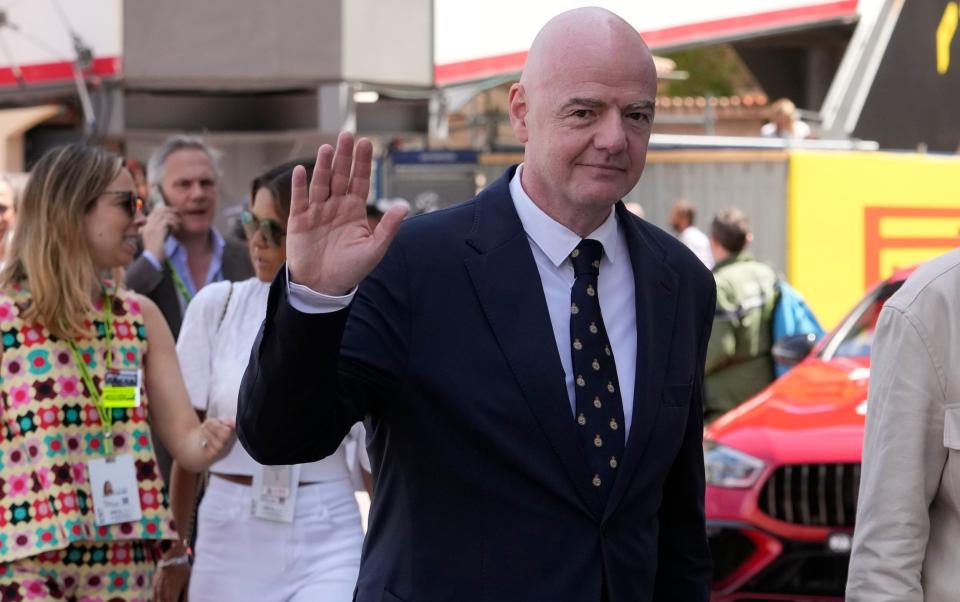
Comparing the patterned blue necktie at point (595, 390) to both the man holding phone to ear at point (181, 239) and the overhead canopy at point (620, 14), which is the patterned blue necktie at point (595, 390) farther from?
the overhead canopy at point (620, 14)

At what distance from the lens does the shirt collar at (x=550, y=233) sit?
326 centimetres

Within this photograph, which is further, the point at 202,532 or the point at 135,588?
the point at 202,532

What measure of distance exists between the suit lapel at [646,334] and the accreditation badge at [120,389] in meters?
1.79

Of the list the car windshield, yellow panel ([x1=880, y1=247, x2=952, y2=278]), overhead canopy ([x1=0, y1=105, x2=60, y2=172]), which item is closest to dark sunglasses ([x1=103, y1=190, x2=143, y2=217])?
the car windshield

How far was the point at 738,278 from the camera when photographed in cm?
1085

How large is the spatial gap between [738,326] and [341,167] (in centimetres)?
830

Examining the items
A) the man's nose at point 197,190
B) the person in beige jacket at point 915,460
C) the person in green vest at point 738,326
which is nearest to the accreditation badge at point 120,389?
the person in beige jacket at point 915,460

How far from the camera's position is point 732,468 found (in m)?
7.21

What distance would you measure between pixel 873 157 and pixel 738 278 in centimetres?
804

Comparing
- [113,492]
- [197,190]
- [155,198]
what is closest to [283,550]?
[113,492]

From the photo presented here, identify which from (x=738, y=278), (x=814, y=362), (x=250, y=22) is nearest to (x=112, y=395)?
(x=814, y=362)

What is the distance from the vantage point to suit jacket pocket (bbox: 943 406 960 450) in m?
3.20

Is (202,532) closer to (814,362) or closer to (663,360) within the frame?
(663,360)

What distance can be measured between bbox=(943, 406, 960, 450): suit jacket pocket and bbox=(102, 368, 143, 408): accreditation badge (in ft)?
7.85
